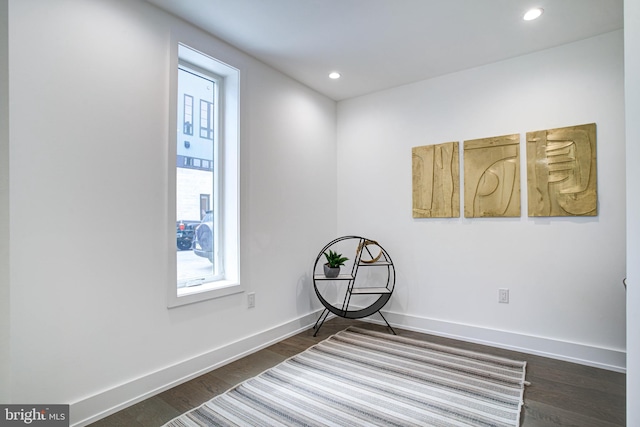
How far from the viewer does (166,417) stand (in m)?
1.79

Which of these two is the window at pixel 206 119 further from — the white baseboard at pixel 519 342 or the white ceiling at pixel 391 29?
the white baseboard at pixel 519 342

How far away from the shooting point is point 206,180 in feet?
8.42

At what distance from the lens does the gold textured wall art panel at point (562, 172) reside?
2.42 metres

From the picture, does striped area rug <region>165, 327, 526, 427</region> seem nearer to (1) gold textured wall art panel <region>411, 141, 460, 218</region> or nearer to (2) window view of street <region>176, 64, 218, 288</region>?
(2) window view of street <region>176, 64, 218, 288</region>

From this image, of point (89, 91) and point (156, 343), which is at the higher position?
point (89, 91)

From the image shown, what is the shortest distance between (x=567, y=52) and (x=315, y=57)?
6.39 feet

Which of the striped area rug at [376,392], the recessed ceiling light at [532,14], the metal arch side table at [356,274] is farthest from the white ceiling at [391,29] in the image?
the striped area rug at [376,392]

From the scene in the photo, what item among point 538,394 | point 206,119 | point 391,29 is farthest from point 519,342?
point 206,119

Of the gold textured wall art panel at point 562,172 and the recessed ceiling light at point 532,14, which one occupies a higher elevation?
the recessed ceiling light at point 532,14

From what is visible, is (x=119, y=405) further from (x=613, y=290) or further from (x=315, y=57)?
(x=613, y=290)

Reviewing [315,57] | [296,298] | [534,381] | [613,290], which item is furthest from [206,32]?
[613,290]

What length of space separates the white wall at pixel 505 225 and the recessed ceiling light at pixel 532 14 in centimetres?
57

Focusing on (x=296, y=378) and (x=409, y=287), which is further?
(x=409, y=287)

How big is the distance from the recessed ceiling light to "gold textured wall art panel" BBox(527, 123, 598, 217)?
85 cm
